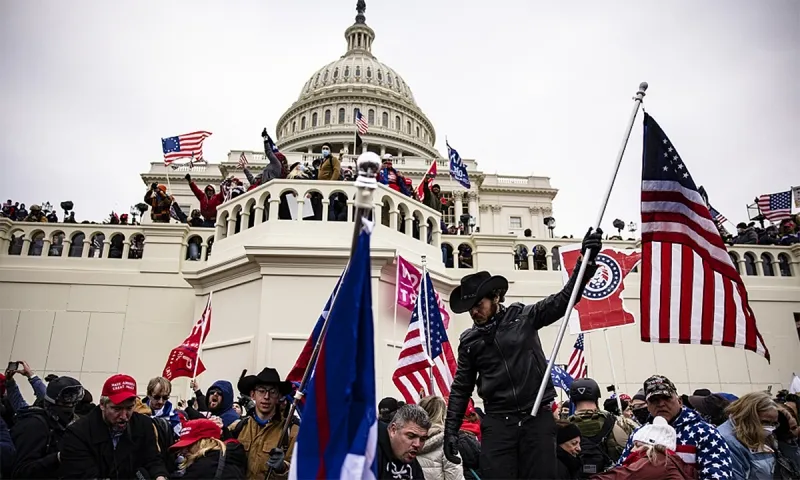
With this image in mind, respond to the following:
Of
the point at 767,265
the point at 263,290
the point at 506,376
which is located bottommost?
the point at 506,376

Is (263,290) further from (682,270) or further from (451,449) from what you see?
(682,270)

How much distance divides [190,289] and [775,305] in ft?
43.1

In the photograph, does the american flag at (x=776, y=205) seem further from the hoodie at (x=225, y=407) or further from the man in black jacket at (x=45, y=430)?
the man in black jacket at (x=45, y=430)

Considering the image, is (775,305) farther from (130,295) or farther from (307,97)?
(307,97)

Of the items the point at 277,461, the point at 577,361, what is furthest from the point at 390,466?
the point at 577,361

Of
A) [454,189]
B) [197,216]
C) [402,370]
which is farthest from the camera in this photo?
[454,189]

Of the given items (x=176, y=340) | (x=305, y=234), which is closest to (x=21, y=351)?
(x=176, y=340)

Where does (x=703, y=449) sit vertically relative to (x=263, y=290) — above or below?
below

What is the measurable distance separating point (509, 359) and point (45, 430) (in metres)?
3.58

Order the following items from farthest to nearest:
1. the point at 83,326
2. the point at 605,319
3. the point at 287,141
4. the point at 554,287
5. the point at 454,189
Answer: the point at 287,141, the point at 454,189, the point at 554,287, the point at 83,326, the point at 605,319

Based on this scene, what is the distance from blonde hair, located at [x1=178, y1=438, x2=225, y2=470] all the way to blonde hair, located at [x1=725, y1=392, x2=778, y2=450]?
3.64 meters

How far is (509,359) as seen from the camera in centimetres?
426

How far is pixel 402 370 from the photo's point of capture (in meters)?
8.09

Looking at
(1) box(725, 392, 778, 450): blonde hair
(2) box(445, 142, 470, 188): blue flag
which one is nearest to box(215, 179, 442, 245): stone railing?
(2) box(445, 142, 470, 188): blue flag
